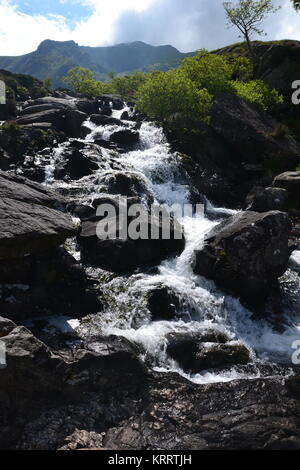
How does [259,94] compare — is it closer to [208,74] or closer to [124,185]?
[208,74]

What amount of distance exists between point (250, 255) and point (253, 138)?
2087 cm

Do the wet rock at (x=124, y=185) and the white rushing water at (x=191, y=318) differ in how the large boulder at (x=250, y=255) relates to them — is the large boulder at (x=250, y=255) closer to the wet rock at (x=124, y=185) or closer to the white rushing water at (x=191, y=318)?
the white rushing water at (x=191, y=318)

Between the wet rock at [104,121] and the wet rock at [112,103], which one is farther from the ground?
the wet rock at [112,103]

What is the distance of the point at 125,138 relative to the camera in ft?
124

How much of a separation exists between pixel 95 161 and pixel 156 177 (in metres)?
5.51

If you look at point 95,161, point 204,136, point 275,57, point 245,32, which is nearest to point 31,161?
point 95,161

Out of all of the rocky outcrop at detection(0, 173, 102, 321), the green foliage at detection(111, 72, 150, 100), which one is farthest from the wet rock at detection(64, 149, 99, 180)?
the green foliage at detection(111, 72, 150, 100)

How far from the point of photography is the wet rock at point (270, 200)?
2698cm

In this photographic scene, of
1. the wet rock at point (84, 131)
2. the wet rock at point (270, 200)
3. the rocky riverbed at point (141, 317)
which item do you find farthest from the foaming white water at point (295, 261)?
the wet rock at point (84, 131)

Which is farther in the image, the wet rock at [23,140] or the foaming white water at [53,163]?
the wet rock at [23,140]

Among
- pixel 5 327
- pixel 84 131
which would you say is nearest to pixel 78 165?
pixel 84 131

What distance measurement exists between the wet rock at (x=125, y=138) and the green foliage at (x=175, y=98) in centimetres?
434

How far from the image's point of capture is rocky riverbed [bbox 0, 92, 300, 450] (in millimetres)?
11078
